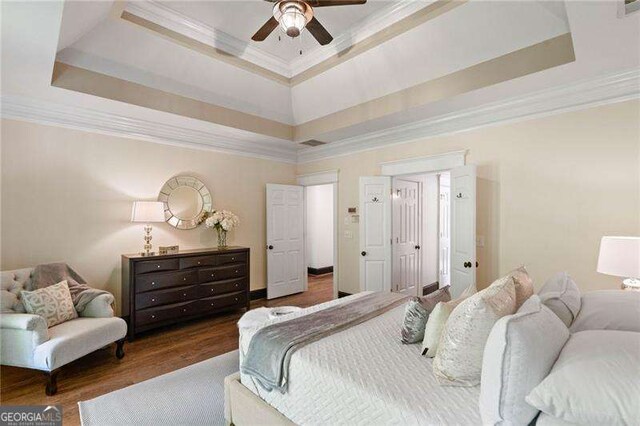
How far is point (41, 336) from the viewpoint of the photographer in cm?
259

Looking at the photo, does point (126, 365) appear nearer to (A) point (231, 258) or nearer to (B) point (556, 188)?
(A) point (231, 258)

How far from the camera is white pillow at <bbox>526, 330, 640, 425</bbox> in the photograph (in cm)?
93

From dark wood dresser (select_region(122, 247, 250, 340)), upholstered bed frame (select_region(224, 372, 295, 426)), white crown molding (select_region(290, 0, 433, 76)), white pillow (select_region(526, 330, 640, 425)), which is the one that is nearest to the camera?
white pillow (select_region(526, 330, 640, 425))

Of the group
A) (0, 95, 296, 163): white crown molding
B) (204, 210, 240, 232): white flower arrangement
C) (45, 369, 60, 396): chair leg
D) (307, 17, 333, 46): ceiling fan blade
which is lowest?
(45, 369, 60, 396): chair leg

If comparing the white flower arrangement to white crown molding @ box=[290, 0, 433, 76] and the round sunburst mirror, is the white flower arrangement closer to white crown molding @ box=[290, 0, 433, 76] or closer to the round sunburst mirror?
the round sunburst mirror

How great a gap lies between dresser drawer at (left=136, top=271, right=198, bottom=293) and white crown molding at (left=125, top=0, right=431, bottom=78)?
9.33 ft

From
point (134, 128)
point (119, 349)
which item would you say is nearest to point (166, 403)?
point (119, 349)

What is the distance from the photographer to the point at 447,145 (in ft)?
13.6

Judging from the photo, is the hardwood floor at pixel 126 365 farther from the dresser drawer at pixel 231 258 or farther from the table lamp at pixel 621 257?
the table lamp at pixel 621 257

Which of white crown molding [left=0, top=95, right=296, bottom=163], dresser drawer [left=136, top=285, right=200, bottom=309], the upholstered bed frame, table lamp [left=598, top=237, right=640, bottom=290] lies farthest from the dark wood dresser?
table lamp [left=598, top=237, right=640, bottom=290]

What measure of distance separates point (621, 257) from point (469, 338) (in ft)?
5.63

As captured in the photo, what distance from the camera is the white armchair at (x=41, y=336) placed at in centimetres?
254

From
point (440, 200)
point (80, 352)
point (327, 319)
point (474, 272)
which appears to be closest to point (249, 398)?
point (327, 319)

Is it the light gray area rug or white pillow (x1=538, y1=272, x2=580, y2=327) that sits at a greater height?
white pillow (x1=538, y1=272, x2=580, y2=327)
